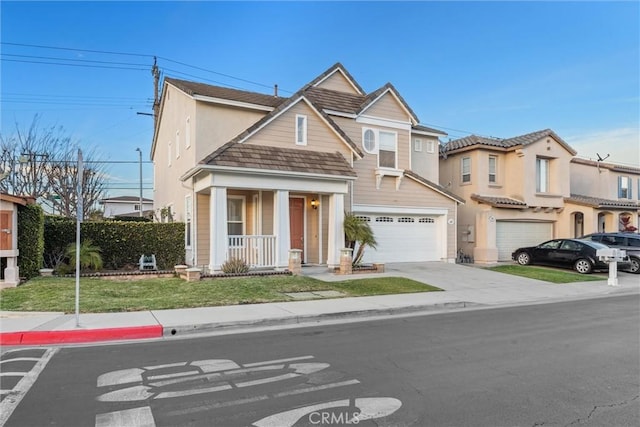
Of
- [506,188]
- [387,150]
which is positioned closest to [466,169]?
[506,188]

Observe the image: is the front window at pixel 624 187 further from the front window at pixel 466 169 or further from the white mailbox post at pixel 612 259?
the white mailbox post at pixel 612 259

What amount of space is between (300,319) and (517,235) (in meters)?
19.0

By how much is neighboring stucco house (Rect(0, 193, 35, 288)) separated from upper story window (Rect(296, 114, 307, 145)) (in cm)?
912

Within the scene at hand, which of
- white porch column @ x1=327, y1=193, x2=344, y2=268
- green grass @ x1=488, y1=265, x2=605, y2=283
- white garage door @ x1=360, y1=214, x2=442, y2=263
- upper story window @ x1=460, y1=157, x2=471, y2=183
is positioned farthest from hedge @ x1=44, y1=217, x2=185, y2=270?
upper story window @ x1=460, y1=157, x2=471, y2=183

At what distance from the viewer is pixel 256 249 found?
15656 millimetres

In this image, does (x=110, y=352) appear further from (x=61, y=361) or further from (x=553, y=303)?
(x=553, y=303)

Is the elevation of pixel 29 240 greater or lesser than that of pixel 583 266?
greater

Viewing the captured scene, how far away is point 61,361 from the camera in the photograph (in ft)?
20.4

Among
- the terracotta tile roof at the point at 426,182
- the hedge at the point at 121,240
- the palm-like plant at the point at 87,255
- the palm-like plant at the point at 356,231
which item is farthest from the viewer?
the terracotta tile roof at the point at 426,182

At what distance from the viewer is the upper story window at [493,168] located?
24.5 metres

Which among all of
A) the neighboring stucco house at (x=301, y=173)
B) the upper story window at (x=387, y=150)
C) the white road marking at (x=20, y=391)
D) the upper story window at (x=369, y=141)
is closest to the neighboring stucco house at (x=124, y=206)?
the neighboring stucco house at (x=301, y=173)

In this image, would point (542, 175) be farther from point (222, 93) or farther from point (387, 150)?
point (222, 93)

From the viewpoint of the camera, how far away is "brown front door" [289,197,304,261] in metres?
17.8

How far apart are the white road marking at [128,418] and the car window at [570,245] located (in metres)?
20.0
